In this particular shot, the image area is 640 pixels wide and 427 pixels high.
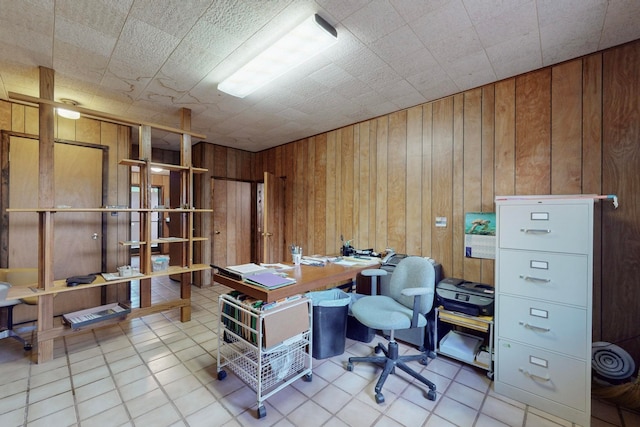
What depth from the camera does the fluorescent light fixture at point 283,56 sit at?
1838 millimetres

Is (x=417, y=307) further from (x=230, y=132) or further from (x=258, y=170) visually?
(x=258, y=170)

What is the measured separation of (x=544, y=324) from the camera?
1910 mm

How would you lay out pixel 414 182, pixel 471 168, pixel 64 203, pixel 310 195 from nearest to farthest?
pixel 471 168 < pixel 414 182 < pixel 64 203 < pixel 310 195

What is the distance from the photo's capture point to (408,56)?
2191 millimetres

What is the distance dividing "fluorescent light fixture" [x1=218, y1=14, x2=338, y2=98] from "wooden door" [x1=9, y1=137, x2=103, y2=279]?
2.47 metres

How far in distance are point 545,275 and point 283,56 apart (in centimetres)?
260

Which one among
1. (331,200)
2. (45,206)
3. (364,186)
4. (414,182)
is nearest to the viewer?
(45,206)

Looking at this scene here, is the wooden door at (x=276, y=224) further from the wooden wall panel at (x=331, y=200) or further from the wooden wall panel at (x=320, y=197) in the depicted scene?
the wooden wall panel at (x=331, y=200)

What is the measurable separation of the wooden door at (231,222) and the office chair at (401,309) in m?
3.53

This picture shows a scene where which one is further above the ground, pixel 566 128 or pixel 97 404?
pixel 566 128

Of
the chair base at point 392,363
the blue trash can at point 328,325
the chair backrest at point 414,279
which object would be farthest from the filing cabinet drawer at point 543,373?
the blue trash can at point 328,325

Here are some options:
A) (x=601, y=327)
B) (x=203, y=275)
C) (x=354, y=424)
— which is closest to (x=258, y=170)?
(x=203, y=275)

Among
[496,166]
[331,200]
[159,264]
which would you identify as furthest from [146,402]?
[496,166]

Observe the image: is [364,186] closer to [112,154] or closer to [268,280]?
[268,280]
